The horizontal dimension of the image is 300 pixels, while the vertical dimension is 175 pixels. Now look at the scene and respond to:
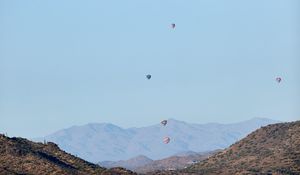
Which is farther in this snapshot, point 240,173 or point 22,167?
point 240,173

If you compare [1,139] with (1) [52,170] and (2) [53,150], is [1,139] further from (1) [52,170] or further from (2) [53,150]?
(1) [52,170]

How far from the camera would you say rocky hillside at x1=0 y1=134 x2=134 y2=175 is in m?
130

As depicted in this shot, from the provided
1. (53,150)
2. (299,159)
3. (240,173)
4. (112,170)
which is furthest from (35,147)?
(299,159)

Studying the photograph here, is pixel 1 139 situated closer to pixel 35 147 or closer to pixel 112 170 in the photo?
Result: pixel 35 147

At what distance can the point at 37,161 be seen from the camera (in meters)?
135

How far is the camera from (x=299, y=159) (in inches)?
7589

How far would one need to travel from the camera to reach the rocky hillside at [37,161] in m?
130

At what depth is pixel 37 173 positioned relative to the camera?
419 ft

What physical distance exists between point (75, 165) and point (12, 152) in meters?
11.5

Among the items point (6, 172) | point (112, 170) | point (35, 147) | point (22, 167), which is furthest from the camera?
point (35, 147)

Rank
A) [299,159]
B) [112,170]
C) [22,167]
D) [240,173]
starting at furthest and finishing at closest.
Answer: [299,159] < [240,173] < [112,170] < [22,167]

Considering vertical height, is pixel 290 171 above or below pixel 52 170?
above

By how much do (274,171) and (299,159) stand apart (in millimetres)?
16043

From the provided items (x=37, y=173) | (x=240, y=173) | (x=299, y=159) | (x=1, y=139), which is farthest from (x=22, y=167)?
(x=299, y=159)
